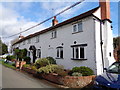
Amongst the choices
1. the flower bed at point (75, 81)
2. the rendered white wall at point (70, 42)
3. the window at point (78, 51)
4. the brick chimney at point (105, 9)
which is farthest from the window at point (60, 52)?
the brick chimney at point (105, 9)

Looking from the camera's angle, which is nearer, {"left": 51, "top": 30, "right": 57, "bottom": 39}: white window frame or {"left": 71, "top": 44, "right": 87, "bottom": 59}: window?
{"left": 71, "top": 44, "right": 87, "bottom": 59}: window

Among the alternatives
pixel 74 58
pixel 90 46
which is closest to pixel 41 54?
pixel 74 58

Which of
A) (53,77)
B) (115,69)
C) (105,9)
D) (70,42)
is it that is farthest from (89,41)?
(53,77)

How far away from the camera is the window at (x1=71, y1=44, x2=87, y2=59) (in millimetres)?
10927

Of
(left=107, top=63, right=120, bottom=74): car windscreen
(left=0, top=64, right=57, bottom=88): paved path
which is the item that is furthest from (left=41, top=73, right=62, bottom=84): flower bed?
(left=107, top=63, right=120, bottom=74): car windscreen

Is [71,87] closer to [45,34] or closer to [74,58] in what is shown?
[74,58]

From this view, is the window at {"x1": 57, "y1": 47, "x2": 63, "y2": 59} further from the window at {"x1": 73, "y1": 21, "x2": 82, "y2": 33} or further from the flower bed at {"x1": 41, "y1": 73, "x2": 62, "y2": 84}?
the flower bed at {"x1": 41, "y1": 73, "x2": 62, "y2": 84}

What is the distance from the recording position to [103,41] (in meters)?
10.8

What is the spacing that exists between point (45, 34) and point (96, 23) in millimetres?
9177

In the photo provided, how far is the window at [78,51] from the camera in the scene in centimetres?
1093

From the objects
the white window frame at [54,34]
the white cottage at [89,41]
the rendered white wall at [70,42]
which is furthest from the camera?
the white window frame at [54,34]

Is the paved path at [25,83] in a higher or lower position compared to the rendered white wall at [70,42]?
lower

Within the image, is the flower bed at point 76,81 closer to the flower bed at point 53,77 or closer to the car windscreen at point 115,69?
the flower bed at point 53,77

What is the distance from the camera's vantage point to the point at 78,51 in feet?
36.9
